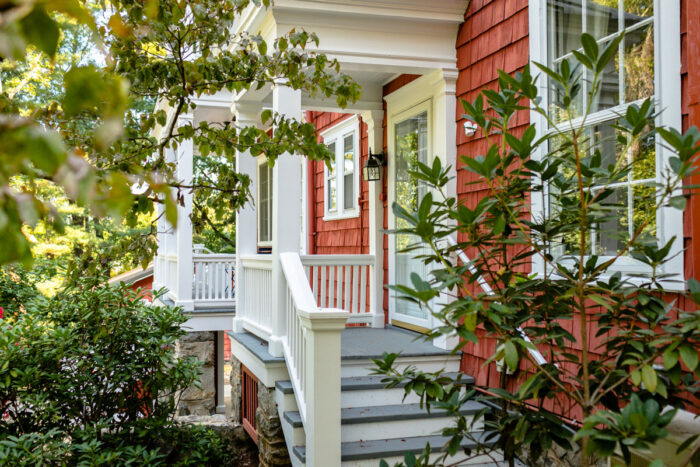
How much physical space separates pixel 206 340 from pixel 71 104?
9520 mm

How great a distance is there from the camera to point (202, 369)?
31.8 ft

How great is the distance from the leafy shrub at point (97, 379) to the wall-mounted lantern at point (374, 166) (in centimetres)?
289

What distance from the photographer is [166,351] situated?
4750 mm

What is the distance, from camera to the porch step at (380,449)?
4.03 m

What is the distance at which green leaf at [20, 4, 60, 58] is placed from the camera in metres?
0.73

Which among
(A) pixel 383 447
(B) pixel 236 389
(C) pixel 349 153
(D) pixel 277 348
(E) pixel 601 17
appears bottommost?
(B) pixel 236 389

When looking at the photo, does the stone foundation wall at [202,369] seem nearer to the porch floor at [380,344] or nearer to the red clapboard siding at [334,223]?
the red clapboard siding at [334,223]

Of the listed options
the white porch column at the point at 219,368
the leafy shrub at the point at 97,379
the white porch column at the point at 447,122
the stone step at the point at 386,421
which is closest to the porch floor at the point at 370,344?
the white porch column at the point at 447,122

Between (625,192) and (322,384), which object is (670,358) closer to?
(625,192)

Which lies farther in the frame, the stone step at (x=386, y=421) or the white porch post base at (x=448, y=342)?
the white porch post base at (x=448, y=342)

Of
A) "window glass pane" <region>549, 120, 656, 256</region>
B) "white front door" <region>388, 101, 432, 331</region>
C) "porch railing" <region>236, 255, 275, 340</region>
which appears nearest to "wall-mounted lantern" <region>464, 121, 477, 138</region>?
"white front door" <region>388, 101, 432, 331</region>

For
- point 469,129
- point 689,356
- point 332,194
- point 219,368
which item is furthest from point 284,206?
point 219,368

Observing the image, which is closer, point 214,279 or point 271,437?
point 271,437

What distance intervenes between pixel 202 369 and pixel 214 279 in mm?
1471
